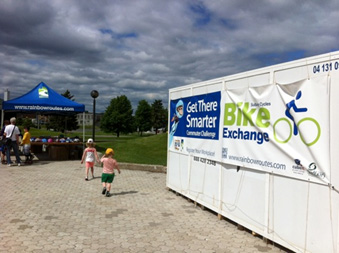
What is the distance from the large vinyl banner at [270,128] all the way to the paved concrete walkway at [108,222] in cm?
132

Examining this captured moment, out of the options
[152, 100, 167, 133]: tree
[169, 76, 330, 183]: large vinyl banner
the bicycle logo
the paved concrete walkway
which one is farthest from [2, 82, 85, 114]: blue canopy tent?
[152, 100, 167, 133]: tree

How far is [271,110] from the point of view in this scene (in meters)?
5.05

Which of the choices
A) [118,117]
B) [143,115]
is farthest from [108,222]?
[143,115]

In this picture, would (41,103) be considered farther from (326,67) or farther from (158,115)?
(158,115)

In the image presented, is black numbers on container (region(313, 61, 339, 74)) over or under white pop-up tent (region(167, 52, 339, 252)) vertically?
over

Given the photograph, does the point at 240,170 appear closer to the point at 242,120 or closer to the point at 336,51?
the point at 242,120

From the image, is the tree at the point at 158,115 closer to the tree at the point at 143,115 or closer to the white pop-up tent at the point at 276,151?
the tree at the point at 143,115

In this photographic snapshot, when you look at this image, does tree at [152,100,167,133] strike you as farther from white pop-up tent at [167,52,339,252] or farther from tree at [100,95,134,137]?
white pop-up tent at [167,52,339,252]

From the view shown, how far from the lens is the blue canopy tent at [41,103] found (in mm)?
14648

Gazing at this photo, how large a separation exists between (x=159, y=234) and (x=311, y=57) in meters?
3.74

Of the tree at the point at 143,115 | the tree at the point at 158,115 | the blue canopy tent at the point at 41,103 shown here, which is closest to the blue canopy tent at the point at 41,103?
the blue canopy tent at the point at 41,103

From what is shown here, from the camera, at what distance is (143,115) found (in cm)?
7194

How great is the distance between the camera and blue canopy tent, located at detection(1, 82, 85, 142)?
48.1ft

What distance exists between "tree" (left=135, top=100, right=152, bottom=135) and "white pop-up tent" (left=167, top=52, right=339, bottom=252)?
64.7m
